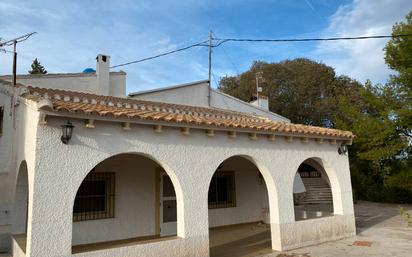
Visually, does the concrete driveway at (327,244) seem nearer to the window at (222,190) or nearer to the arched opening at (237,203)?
the arched opening at (237,203)

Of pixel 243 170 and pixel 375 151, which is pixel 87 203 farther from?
pixel 375 151

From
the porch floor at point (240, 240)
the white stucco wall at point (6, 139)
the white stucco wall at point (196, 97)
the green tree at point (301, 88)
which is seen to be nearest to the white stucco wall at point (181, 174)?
the porch floor at point (240, 240)

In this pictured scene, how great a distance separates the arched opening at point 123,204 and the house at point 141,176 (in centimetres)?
3

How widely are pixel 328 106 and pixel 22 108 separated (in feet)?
87.7

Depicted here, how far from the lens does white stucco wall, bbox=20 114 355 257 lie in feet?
18.6

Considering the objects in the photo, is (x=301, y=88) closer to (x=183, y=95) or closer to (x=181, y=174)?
(x=183, y=95)

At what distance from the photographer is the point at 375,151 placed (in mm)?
17875

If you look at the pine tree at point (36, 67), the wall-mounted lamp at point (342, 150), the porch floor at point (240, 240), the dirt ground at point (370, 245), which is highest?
the pine tree at point (36, 67)

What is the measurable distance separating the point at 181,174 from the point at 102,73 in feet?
29.5

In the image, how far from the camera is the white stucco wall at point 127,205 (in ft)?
29.3

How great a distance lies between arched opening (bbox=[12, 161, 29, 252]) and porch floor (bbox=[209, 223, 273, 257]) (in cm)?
434

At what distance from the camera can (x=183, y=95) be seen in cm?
1725

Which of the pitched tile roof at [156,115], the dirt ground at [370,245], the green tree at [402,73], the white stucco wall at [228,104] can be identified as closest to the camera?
the pitched tile roof at [156,115]

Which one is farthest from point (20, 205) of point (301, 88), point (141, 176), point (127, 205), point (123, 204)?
point (301, 88)
